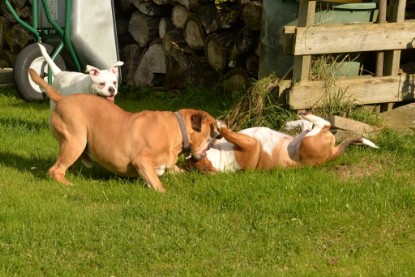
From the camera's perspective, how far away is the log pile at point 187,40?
10.1 m

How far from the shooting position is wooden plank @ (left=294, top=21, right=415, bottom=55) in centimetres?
775

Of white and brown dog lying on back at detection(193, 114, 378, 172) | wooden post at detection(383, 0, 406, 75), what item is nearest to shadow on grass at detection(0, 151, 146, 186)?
white and brown dog lying on back at detection(193, 114, 378, 172)

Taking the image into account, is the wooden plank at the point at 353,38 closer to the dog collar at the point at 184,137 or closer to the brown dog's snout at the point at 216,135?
the brown dog's snout at the point at 216,135

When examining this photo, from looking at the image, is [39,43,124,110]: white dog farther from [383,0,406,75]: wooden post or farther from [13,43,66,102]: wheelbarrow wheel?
[383,0,406,75]: wooden post

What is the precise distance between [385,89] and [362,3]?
914 mm

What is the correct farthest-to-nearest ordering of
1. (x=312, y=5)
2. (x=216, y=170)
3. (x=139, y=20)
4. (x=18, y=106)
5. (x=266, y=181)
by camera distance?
(x=139, y=20) < (x=18, y=106) < (x=312, y=5) < (x=216, y=170) < (x=266, y=181)

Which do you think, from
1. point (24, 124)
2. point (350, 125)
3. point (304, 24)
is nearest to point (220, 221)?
point (350, 125)

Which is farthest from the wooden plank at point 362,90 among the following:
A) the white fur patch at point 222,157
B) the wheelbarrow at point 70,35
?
the wheelbarrow at point 70,35

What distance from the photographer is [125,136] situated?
22.1ft

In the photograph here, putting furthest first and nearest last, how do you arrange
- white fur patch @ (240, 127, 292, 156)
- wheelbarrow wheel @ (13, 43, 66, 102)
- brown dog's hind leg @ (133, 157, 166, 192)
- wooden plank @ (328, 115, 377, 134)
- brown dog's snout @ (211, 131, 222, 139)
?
wheelbarrow wheel @ (13, 43, 66, 102) < wooden plank @ (328, 115, 377, 134) < white fur patch @ (240, 127, 292, 156) < brown dog's snout @ (211, 131, 222, 139) < brown dog's hind leg @ (133, 157, 166, 192)

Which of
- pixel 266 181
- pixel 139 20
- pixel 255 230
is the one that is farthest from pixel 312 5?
pixel 139 20

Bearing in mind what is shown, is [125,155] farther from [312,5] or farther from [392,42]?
[392,42]

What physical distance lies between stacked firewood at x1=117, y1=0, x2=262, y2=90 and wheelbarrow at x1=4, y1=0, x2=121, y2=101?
0.74 m

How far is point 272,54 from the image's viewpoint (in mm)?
8648
